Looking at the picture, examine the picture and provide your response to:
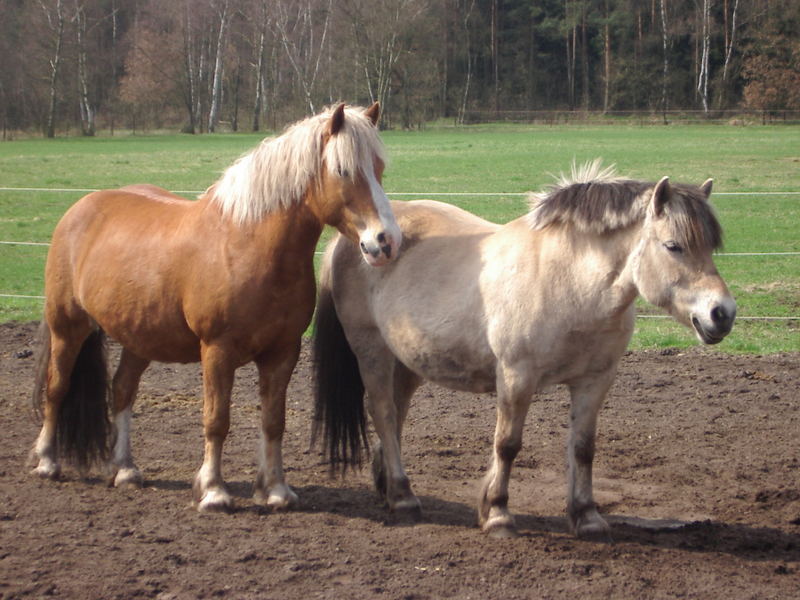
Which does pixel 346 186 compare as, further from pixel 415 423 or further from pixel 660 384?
pixel 660 384

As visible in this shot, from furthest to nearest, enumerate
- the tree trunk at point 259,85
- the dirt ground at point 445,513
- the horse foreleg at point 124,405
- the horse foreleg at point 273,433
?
the tree trunk at point 259,85, the horse foreleg at point 124,405, the horse foreleg at point 273,433, the dirt ground at point 445,513

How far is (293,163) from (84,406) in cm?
201

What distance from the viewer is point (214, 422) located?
4758 mm

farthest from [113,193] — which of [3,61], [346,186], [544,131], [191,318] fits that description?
[3,61]

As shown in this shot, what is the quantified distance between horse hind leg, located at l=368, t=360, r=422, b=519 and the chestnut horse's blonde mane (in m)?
1.10

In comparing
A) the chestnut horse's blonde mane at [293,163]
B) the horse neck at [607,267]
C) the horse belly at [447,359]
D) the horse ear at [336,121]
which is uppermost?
the horse ear at [336,121]

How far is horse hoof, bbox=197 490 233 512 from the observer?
4.73 meters

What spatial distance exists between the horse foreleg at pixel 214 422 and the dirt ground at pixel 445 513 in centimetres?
9

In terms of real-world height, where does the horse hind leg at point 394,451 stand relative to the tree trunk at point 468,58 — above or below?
below

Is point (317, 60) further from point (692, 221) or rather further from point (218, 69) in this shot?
point (692, 221)

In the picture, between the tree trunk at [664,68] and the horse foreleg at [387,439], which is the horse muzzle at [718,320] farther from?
the tree trunk at [664,68]

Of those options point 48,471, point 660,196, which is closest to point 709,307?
point 660,196

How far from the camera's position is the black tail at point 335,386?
5.16 m

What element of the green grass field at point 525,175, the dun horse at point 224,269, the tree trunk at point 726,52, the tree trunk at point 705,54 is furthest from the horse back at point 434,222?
the tree trunk at point 726,52
